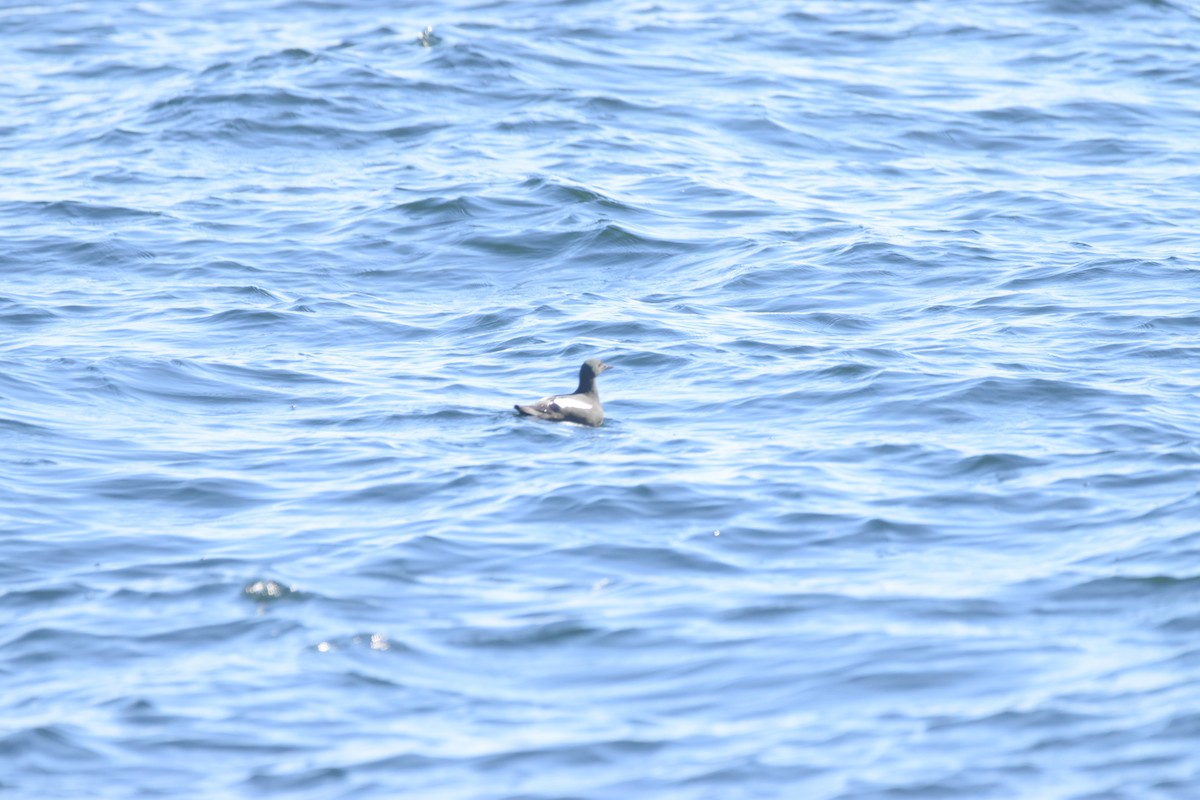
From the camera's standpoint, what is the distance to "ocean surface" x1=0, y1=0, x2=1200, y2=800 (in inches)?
304

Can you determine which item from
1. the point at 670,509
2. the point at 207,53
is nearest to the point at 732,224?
the point at 670,509

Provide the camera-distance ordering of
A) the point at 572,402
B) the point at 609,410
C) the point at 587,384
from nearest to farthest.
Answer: the point at 572,402 → the point at 587,384 → the point at 609,410

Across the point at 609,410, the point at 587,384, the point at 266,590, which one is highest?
the point at 266,590

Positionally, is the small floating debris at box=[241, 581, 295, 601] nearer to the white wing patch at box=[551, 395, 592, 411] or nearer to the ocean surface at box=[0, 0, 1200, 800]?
the ocean surface at box=[0, 0, 1200, 800]

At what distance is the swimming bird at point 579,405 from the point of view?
12023 millimetres

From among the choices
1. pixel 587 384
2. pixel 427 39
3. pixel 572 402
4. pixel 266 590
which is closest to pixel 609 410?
pixel 587 384

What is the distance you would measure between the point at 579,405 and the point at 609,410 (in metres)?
0.83

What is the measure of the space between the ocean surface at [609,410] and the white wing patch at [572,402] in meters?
0.18

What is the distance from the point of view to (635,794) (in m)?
7.13

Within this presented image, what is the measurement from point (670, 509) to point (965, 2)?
17.4m

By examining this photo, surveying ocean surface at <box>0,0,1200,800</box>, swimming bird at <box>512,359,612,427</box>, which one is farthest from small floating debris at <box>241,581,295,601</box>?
swimming bird at <box>512,359,612,427</box>

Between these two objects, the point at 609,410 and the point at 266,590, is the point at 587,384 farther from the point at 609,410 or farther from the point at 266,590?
the point at 266,590

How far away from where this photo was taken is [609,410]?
12984 millimetres

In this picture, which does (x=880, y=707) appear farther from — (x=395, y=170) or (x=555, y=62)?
(x=555, y=62)
